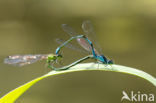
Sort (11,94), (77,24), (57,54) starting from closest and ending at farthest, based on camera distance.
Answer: (11,94) < (57,54) < (77,24)

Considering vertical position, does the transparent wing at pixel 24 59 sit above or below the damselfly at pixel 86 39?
below

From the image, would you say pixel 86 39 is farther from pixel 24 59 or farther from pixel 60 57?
pixel 24 59

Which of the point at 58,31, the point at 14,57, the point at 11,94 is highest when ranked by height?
the point at 58,31

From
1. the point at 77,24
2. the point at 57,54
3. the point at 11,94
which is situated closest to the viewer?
the point at 11,94

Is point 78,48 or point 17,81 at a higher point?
point 78,48

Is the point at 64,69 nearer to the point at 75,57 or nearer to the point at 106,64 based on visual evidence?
the point at 106,64

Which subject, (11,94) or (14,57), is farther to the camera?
(14,57)

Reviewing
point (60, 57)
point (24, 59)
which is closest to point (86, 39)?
point (60, 57)

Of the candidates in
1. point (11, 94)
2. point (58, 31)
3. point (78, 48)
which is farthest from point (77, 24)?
point (11, 94)

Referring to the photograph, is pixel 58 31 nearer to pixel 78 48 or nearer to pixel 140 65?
pixel 140 65

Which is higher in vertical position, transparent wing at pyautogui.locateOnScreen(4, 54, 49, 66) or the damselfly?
the damselfly
